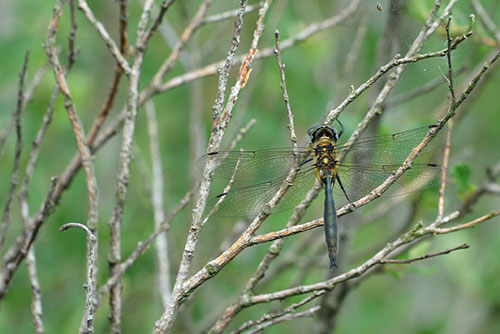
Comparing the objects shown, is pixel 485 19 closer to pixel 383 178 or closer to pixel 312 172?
pixel 383 178

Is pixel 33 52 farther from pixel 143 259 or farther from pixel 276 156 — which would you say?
pixel 276 156

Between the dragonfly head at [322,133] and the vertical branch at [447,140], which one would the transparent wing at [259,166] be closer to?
the dragonfly head at [322,133]

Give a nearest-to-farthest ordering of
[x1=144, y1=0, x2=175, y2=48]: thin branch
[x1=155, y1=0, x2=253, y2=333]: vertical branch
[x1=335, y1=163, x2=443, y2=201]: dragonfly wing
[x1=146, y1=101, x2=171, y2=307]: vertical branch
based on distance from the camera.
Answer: [x1=155, y1=0, x2=253, y2=333]: vertical branch, [x1=144, y1=0, x2=175, y2=48]: thin branch, [x1=335, y1=163, x2=443, y2=201]: dragonfly wing, [x1=146, y1=101, x2=171, y2=307]: vertical branch

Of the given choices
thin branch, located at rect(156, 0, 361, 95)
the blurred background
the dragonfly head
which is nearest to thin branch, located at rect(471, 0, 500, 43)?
the blurred background

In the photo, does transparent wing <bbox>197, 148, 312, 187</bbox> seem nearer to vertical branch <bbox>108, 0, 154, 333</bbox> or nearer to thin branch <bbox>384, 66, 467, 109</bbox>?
vertical branch <bbox>108, 0, 154, 333</bbox>

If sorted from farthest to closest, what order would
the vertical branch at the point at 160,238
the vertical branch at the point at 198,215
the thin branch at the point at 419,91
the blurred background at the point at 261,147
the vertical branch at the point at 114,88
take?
1. the blurred background at the point at 261,147
2. the thin branch at the point at 419,91
3. the vertical branch at the point at 160,238
4. the vertical branch at the point at 114,88
5. the vertical branch at the point at 198,215

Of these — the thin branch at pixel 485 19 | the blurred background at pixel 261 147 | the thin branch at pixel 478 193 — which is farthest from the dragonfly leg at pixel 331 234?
the thin branch at pixel 485 19

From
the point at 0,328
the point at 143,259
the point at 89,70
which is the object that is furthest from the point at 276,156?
the point at 89,70

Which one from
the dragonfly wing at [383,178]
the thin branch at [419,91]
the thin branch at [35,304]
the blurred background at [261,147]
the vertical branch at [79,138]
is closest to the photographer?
the thin branch at [35,304]
